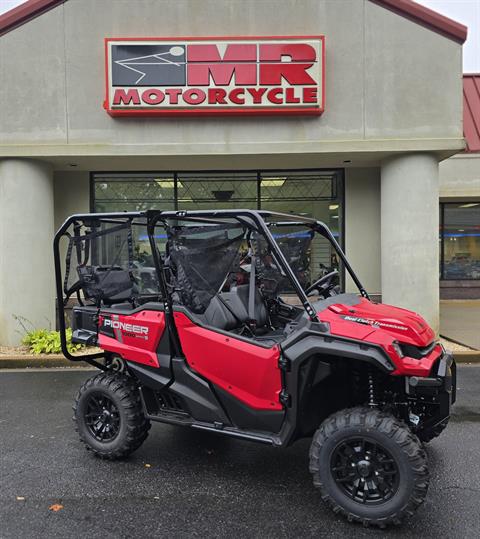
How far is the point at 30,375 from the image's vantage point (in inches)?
270

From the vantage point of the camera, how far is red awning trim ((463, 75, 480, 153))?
12406 mm

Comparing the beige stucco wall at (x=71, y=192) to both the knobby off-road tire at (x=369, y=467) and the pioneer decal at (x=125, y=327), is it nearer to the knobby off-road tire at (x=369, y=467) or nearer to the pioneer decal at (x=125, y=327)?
the pioneer decal at (x=125, y=327)

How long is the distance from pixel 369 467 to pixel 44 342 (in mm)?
6402

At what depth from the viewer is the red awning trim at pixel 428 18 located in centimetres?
790

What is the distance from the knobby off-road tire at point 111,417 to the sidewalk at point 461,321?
20.5 feet

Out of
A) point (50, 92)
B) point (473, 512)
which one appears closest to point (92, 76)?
point (50, 92)

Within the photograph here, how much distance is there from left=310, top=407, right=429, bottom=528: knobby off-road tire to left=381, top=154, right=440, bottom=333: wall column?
18.8 feet

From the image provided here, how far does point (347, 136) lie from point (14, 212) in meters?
5.99

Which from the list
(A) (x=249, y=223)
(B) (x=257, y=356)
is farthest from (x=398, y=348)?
(A) (x=249, y=223)

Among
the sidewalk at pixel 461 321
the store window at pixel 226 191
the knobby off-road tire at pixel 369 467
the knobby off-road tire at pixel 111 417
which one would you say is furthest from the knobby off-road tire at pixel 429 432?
the store window at pixel 226 191

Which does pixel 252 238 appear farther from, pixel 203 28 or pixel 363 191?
pixel 363 191

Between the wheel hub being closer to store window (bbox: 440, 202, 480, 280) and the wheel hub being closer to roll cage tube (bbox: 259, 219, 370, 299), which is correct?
roll cage tube (bbox: 259, 219, 370, 299)

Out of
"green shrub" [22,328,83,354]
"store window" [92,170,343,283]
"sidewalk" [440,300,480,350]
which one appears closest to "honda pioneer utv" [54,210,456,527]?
"green shrub" [22,328,83,354]

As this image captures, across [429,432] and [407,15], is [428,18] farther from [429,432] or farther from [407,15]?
[429,432]
